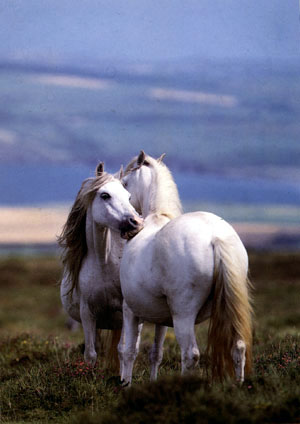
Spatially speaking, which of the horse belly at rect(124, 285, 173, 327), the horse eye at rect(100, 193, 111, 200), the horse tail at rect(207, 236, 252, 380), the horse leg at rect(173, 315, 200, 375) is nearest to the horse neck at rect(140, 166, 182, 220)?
the horse eye at rect(100, 193, 111, 200)

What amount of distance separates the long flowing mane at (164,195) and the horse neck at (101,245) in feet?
2.86

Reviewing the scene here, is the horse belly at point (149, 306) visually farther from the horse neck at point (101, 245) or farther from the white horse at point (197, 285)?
the horse neck at point (101, 245)

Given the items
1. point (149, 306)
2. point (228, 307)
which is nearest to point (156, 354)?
point (149, 306)

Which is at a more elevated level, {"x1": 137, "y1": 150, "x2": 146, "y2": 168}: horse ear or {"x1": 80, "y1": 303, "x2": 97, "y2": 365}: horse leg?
{"x1": 137, "y1": 150, "x2": 146, "y2": 168}: horse ear

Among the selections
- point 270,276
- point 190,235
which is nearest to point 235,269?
point 190,235

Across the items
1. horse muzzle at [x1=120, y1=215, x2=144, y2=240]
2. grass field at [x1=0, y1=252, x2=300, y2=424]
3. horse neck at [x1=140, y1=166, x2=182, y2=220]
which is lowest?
grass field at [x1=0, y1=252, x2=300, y2=424]

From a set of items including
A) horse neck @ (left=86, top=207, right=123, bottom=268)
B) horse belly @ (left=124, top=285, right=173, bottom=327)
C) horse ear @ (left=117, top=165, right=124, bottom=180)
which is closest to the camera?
horse belly @ (left=124, top=285, right=173, bottom=327)

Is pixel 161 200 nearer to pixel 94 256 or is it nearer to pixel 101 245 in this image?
pixel 101 245

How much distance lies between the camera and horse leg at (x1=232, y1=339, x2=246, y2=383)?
17.6ft

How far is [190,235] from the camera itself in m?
5.24

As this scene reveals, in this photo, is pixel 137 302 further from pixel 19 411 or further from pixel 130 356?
pixel 19 411

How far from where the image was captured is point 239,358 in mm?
5402

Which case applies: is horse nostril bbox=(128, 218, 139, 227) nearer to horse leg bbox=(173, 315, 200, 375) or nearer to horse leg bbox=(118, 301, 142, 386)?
horse leg bbox=(118, 301, 142, 386)

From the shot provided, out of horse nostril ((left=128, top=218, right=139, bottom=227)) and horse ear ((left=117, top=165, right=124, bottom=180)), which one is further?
horse ear ((left=117, top=165, right=124, bottom=180))
